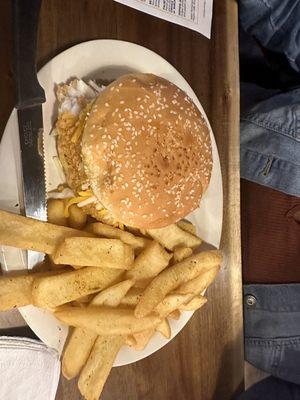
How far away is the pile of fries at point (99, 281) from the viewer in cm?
96

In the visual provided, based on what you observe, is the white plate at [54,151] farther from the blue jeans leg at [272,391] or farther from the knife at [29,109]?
the blue jeans leg at [272,391]

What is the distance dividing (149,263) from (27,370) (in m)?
0.34

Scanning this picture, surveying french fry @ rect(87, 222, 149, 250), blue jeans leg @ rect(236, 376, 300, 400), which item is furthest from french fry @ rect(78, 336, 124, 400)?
blue jeans leg @ rect(236, 376, 300, 400)

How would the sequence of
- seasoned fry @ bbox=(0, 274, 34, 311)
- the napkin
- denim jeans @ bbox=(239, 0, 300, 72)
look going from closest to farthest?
seasoned fry @ bbox=(0, 274, 34, 311)
the napkin
denim jeans @ bbox=(239, 0, 300, 72)

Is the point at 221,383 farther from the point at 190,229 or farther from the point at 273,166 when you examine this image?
the point at 273,166

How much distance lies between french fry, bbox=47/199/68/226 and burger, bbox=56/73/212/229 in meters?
0.02

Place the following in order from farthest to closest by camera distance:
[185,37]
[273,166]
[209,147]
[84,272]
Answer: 1. [273,166]
2. [185,37]
3. [209,147]
4. [84,272]

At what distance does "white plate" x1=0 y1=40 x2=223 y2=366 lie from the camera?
3.34 feet

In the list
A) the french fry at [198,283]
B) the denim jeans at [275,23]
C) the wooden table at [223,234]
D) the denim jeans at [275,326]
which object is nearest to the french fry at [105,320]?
the french fry at [198,283]

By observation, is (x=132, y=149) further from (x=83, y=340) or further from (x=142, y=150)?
(x=83, y=340)

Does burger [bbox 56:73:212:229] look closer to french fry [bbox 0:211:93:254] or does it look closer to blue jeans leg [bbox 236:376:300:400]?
french fry [bbox 0:211:93:254]

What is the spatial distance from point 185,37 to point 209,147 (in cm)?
34

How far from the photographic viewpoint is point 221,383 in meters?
1.38

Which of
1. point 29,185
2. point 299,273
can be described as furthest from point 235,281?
point 29,185
